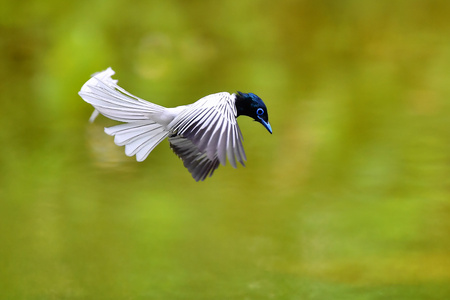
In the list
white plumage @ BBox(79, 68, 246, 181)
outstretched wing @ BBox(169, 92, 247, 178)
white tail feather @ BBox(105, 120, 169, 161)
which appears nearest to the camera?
outstretched wing @ BBox(169, 92, 247, 178)

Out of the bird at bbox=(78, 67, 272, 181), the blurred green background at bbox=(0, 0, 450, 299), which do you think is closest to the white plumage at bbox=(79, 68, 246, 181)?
the bird at bbox=(78, 67, 272, 181)

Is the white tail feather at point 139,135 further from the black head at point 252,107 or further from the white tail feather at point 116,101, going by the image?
the black head at point 252,107

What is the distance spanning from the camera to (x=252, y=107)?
1791 mm

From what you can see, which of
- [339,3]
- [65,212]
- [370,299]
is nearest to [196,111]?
[370,299]

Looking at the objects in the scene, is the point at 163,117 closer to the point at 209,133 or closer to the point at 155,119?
the point at 155,119

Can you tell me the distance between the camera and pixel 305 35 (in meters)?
6.19

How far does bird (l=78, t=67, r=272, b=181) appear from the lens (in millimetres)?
1660

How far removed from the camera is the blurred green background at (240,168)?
383 cm

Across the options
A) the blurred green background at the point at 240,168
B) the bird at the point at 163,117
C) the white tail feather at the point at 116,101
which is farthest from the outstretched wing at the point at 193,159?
the blurred green background at the point at 240,168

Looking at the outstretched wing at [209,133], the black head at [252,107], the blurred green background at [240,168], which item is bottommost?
the outstretched wing at [209,133]

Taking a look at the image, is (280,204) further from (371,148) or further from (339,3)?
(339,3)

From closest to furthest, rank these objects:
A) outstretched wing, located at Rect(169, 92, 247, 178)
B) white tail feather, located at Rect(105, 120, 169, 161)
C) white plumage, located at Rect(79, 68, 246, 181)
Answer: outstretched wing, located at Rect(169, 92, 247, 178)
white plumage, located at Rect(79, 68, 246, 181)
white tail feather, located at Rect(105, 120, 169, 161)

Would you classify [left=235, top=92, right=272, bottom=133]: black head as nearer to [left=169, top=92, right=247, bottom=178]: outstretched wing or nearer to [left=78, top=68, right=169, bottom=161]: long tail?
[left=169, top=92, right=247, bottom=178]: outstretched wing

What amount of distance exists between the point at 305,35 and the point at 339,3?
0.42m
